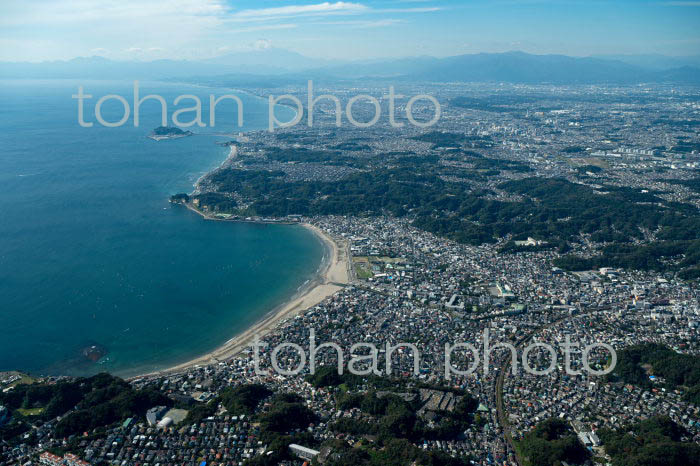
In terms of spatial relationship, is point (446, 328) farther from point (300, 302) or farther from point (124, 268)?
point (124, 268)

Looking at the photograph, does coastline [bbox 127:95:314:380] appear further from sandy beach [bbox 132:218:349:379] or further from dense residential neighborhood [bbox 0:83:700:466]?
dense residential neighborhood [bbox 0:83:700:466]

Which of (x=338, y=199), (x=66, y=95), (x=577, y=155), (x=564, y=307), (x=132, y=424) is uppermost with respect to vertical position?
(x=66, y=95)

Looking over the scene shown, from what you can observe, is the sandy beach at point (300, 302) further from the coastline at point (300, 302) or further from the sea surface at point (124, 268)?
the sea surface at point (124, 268)

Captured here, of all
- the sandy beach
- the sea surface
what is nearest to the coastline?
the sandy beach

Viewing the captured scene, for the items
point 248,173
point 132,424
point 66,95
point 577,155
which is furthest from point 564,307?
point 66,95

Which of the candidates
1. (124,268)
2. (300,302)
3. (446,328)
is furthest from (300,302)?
(124,268)

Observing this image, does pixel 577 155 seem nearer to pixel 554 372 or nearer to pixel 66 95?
pixel 554 372
